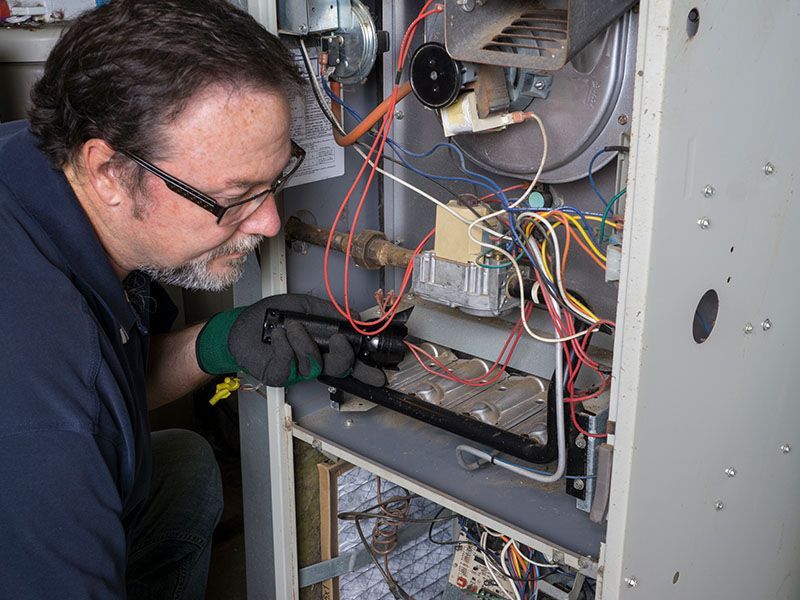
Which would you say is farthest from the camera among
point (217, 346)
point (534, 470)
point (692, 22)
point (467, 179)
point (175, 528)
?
point (175, 528)

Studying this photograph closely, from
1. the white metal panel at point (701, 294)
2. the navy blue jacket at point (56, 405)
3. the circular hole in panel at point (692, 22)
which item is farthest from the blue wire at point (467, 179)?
the navy blue jacket at point (56, 405)

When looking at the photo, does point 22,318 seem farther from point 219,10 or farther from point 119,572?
point 219,10

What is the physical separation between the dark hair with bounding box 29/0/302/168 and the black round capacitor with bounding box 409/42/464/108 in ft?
0.59

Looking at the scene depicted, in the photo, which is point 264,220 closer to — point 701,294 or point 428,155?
point 428,155

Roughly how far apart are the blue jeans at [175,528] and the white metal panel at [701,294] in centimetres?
93

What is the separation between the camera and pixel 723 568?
117cm

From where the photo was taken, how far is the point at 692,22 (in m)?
0.80

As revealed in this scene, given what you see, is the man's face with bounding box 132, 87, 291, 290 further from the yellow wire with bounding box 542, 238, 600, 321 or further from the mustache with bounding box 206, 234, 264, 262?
the yellow wire with bounding box 542, 238, 600, 321

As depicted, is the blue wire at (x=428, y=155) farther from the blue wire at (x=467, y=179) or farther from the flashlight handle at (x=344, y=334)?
the flashlight handle at (x=344, y=334)

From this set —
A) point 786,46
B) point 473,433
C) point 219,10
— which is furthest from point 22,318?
point 786,46

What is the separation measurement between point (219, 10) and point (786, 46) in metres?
0.69

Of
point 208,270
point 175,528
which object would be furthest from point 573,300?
point 175,528

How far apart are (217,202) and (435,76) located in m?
0.33

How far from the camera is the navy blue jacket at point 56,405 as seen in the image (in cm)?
88
